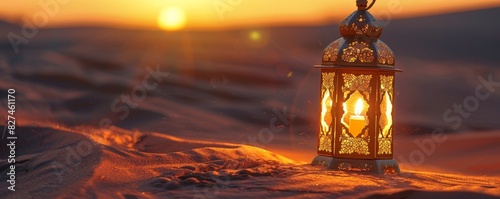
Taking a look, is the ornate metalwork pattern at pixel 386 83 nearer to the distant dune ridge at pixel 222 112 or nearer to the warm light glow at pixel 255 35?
the distant dune ridge at pixel 222 112

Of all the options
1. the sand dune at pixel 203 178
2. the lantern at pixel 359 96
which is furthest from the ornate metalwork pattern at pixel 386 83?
the sand dune at pixel 203 178

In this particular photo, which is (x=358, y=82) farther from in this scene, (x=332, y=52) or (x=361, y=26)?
(x=361, y=26)

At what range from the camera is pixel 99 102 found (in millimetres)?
17828

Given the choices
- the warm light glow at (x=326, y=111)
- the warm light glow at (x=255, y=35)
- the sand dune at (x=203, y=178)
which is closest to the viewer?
the sand dune at (x=203, y=178)

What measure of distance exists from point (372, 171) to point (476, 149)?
5.04m

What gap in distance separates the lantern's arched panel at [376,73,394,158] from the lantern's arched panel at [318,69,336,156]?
0.45m

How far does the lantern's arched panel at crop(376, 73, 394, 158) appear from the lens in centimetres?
867

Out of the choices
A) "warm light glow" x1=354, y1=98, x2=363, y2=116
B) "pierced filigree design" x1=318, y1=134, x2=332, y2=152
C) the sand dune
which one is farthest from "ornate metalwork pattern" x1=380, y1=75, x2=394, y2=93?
the sand dune

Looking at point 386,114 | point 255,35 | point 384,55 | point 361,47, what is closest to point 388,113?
point 386,114

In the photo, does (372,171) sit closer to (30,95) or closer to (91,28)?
(30,95)

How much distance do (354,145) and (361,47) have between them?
944mm

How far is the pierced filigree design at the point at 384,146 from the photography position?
28.4 ft

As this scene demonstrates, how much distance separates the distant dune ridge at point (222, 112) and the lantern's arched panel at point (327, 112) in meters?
0.38

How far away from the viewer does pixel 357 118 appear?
8648 mm
